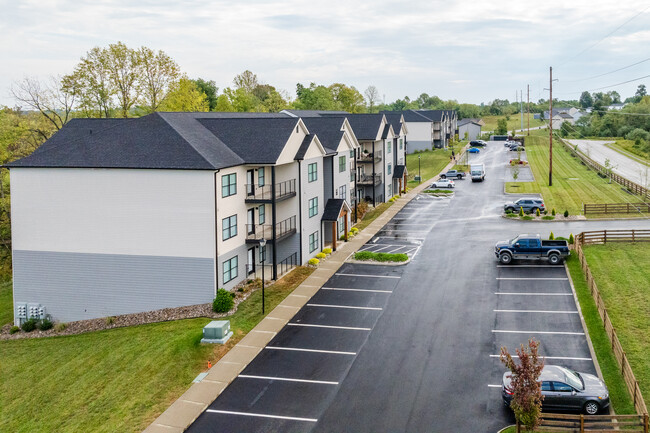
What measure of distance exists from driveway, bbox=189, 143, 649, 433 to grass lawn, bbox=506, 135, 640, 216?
21813 millimetres

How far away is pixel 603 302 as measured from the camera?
3000 centimetres

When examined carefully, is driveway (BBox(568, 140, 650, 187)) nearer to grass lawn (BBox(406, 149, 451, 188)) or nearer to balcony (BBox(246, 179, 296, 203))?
grass lawn (BBox(406, 149, 451, 188))

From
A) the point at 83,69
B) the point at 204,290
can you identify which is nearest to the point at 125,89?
the point at 83,69

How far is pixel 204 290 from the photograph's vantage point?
107 feet

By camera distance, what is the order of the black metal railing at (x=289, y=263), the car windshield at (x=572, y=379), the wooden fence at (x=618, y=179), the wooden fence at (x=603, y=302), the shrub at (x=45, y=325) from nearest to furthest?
the wooden fence at (x=603, y=302) → the car windshield at (x=572, y=379) → the shrub at (x=45, y=325) → the black metal railing at (x=289, y=263) → the wooden fence at (x=618, y=179)

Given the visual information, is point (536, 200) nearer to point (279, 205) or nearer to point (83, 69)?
point (279, 205)

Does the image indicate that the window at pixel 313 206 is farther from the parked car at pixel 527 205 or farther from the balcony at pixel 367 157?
the parked car at pixel 527 205

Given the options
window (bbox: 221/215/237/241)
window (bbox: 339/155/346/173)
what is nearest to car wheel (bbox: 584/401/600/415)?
window (bbox: 221/215/237/241)

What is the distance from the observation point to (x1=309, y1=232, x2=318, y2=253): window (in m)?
43.0

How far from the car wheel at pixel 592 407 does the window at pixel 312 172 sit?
2696cm

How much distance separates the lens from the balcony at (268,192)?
36.8m

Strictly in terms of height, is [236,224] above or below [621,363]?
above

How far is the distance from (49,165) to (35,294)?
804cm

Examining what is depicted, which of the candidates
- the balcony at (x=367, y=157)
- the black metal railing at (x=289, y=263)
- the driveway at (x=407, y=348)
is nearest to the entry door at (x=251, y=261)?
the black metal railing at (x=289, y=263)
